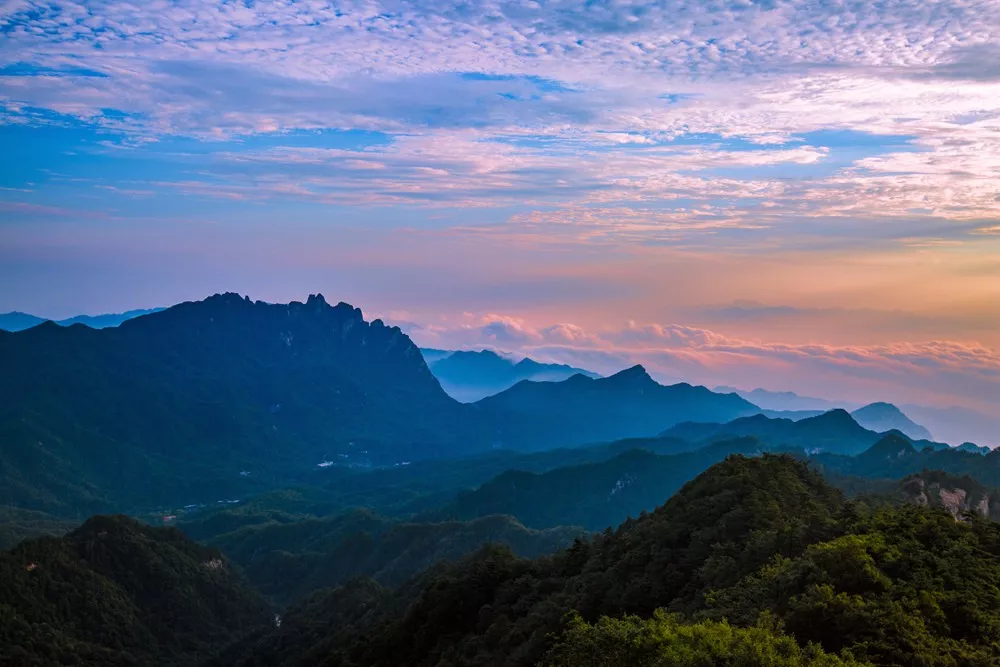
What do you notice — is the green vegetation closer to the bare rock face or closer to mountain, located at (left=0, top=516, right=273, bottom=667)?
the bare rock face

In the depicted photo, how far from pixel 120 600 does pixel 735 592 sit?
5252 inches

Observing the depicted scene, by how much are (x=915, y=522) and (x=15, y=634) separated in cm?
12192

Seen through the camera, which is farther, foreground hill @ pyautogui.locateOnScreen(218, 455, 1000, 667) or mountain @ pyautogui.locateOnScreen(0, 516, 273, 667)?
mountain @ pyautogui.locateOnScreen(0, 516, 273, 667)

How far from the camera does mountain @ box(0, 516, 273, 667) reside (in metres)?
126

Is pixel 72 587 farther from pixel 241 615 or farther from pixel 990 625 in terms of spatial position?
pixel 990 625

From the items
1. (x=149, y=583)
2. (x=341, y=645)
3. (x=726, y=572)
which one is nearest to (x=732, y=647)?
(x=726, y=572)

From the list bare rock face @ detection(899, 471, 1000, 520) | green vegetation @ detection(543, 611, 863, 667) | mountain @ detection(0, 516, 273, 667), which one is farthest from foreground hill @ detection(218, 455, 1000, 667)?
bare rock face @ detection(899, 471, 1000, 520)

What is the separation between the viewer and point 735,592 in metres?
50.8

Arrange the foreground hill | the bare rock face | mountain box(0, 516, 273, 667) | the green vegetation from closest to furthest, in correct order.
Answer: the green vegetation, the foreground hill, the bare rock face, mountain box(0, 516, 273, 667)

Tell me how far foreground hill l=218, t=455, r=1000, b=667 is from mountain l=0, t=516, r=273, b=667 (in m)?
37.6

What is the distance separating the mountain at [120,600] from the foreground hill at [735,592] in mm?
37552

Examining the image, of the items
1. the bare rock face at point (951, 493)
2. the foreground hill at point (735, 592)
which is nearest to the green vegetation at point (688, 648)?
the foreground hill at point (735, 592)

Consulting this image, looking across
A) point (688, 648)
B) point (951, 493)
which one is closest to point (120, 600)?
point (951, 493)

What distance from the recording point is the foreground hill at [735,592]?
38250mm
